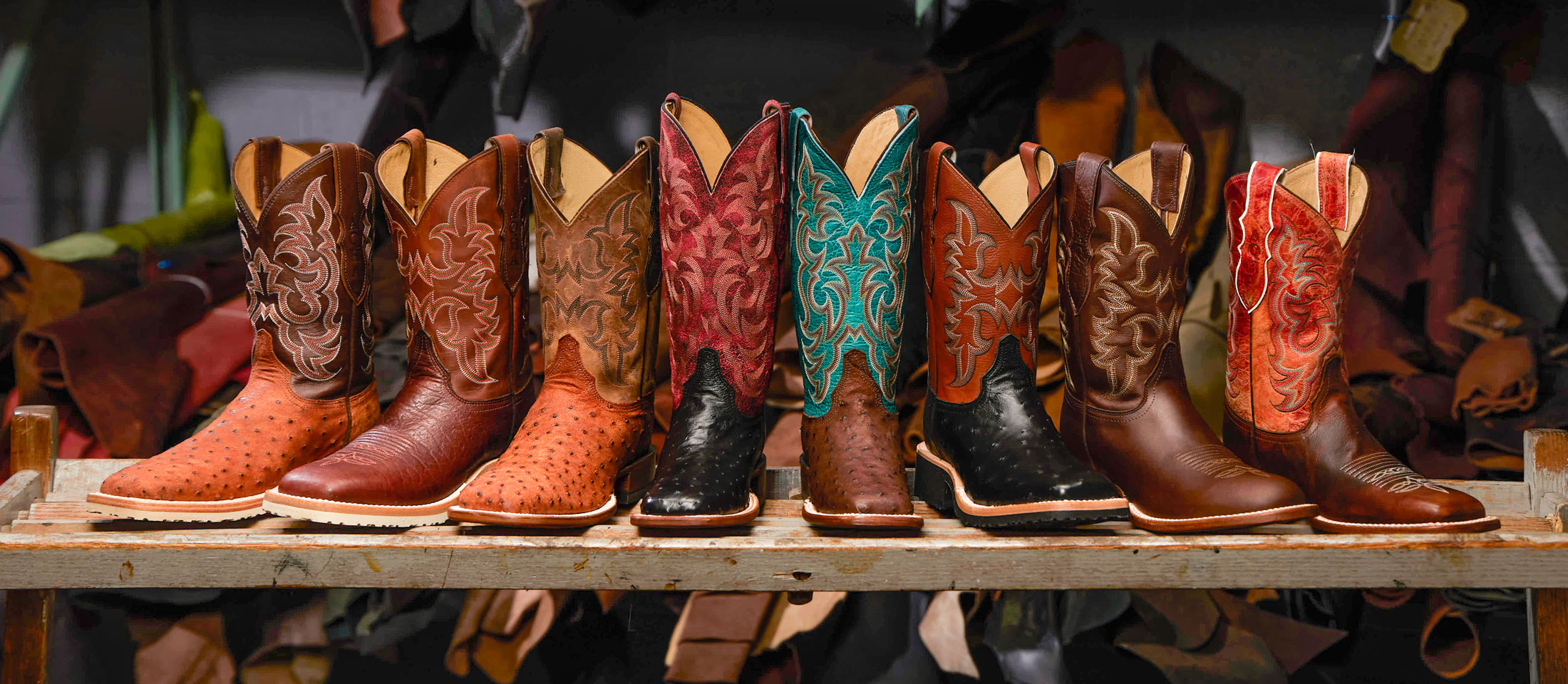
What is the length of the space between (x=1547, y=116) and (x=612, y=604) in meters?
2.76

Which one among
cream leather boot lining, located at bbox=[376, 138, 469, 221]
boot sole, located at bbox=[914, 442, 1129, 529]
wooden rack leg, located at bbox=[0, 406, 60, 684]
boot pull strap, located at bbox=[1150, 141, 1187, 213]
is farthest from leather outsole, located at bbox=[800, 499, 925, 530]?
wooden rack leg, located at bbox=[0, 406, 60, 684]

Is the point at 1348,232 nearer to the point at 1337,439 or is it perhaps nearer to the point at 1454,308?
the point at 1337,439

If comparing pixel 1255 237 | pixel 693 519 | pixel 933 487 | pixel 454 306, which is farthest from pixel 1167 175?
pixel 454 306

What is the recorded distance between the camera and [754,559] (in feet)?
3.22

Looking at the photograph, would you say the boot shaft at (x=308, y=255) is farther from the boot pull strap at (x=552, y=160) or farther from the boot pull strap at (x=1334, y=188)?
the boot pull strap at (x=1334, y=188)

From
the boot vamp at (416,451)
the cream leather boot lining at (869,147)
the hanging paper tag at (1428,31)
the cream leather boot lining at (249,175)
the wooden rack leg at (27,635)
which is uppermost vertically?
the hanging paper tag at (1428,31)

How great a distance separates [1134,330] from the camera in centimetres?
118

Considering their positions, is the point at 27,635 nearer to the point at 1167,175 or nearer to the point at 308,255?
the point at 308,255

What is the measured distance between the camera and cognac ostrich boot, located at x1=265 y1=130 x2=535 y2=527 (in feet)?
3.82

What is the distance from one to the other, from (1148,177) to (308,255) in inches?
53.9

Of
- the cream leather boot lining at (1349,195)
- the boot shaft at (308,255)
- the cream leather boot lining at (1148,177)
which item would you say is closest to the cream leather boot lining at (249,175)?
the boot shaft at (308,255)

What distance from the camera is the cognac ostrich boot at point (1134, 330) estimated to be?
1130mm

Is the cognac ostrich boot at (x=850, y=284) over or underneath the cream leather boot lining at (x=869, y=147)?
underneath

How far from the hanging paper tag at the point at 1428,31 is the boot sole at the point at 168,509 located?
2.68 meters
